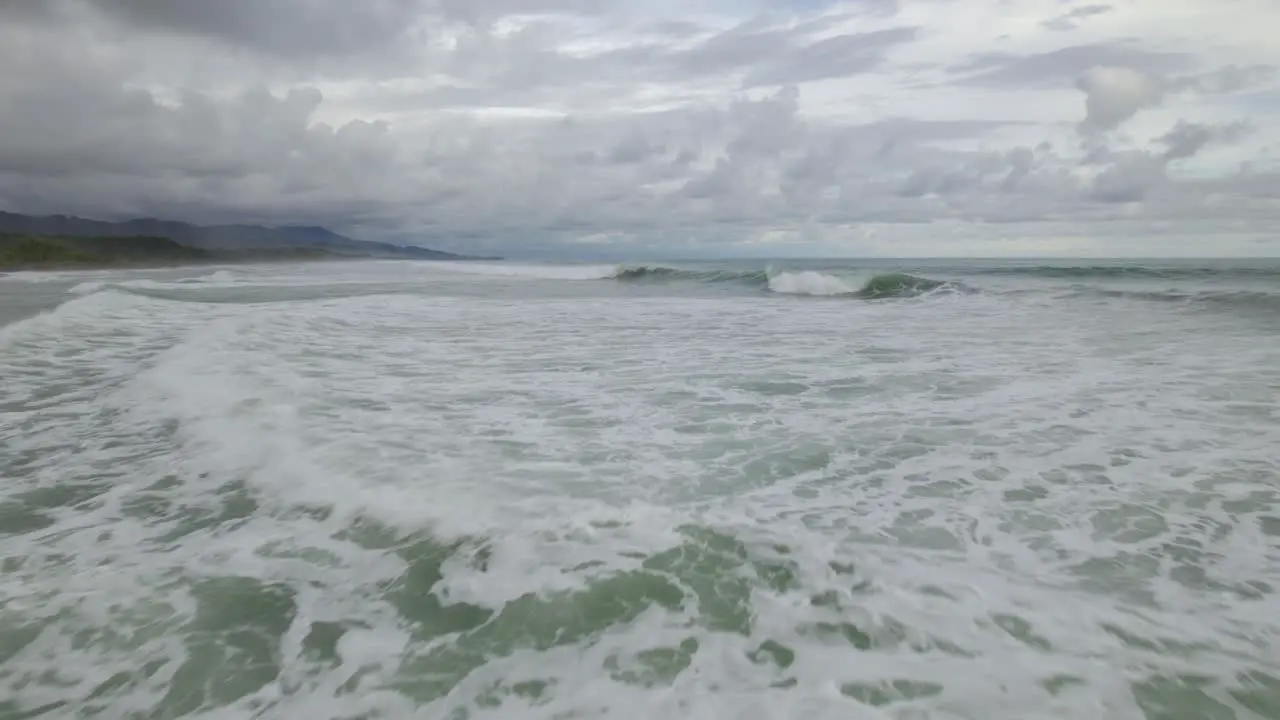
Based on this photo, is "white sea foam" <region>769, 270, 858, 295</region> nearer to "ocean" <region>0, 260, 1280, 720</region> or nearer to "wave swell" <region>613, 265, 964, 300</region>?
"wave swell" <region>613, 265, 964, 300</region>

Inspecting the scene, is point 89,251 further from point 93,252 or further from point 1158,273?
point 1158,273

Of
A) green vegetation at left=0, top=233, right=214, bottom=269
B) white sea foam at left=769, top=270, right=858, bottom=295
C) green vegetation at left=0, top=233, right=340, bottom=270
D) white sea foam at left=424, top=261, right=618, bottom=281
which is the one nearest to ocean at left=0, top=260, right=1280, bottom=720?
white sea foam at left=769, top=270, right=858, bottom=295

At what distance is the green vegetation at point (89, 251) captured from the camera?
5916 cm

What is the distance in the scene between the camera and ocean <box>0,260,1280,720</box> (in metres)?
3.16

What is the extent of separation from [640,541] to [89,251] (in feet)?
276

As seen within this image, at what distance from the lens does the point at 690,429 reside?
23.1ft

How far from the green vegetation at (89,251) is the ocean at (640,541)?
208ft

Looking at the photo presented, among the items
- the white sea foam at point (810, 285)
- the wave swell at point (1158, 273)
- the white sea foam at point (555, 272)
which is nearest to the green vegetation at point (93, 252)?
the white sea foam at point (555, 272)

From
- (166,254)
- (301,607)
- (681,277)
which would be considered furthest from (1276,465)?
(166,254)

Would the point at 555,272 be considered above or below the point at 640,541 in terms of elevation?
below

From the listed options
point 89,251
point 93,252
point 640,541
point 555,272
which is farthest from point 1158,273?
point 89,251

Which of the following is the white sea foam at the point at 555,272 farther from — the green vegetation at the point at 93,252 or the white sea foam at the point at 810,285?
the green vegetation at the point at 93,252

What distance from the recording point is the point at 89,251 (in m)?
69.5

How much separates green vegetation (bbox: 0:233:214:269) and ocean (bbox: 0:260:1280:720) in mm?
63305
